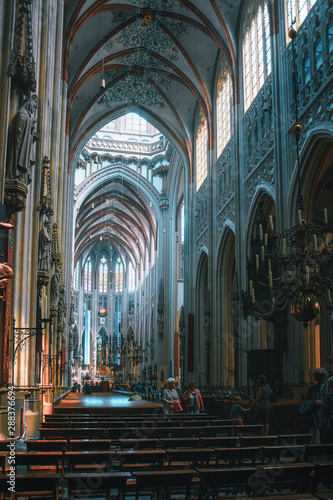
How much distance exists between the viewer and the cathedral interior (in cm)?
1046

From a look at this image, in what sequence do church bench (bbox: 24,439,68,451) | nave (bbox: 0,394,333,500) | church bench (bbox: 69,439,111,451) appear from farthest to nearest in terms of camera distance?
1. church bench (bbox: 69,439,111,451)
2. church bench (bbox: 24,439,68,451)
3. nave (bbox: 0,394,333,500)

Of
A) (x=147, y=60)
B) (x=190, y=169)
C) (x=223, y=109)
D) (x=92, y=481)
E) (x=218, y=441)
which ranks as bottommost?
(x=218, y=441)

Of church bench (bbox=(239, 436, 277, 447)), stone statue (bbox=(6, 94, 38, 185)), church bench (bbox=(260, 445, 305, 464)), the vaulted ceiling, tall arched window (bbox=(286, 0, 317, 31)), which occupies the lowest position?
church bench (bbox=(239, 436, 277, 447))

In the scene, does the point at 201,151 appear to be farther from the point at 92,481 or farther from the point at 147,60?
the point at 92,481

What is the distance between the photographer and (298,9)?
701 inches

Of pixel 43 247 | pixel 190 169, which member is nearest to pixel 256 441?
pixel 43 247

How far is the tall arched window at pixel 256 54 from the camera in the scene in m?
20.7

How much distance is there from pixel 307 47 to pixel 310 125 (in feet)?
8.80

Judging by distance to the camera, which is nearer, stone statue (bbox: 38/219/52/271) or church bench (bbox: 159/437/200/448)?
church bench (bbox: 159/437/200/448)

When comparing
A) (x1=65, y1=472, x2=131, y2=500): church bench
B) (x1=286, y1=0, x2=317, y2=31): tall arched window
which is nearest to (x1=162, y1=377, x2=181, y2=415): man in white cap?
(x1=65, y1=472, x2=131, y2=500): church bench

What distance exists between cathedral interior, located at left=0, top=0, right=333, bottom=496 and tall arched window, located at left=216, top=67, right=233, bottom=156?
6.5 inches

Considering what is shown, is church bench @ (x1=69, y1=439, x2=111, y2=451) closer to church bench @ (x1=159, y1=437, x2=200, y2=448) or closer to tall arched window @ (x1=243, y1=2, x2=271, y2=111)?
church bench @ (x1=159, y1=437, x2=200, y2=448)

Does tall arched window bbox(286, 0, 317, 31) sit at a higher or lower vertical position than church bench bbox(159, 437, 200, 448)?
higher

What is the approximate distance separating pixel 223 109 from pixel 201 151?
4.99 m
